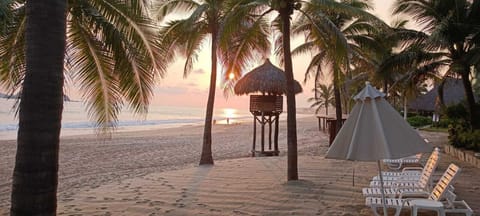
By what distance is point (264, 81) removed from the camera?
556 inches

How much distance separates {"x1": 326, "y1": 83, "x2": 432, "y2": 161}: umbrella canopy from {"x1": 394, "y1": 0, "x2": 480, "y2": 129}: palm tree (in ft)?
27.4

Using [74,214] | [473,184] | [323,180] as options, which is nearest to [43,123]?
[74,214]

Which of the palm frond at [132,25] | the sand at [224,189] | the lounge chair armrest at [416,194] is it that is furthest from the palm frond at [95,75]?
the lounge chair armrest at [416,194]

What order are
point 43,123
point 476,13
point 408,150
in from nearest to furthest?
point 43,123 → point 408,150 → point 476,13

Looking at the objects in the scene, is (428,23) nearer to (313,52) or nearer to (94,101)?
(313,52)

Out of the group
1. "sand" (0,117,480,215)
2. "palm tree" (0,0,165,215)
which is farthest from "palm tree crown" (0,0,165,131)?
"sand" (0,117,480,215)

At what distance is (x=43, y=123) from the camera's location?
2.91 meters

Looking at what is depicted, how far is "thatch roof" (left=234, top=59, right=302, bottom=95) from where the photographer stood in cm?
1415

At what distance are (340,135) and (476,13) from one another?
37.4 ft

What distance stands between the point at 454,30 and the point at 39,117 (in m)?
13.8

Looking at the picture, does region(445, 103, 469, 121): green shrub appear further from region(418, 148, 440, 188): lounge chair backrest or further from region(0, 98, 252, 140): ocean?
region(0, 98, 252, 140): ocean

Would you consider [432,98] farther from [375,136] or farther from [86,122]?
[375,136]

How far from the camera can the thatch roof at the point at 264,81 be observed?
14.1m

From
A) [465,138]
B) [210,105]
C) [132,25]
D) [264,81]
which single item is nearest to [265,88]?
[264,81]
